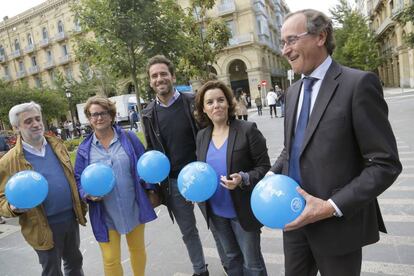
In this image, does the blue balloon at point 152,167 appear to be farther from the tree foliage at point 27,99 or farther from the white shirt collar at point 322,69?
the tree foliage at point 27,99

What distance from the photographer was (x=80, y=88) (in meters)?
Answer: 37.7

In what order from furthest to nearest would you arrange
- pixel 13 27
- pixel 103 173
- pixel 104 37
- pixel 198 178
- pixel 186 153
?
pixel 13 27 < pixel 104 37 < pixel 186 153 < pixel 103 173 < pixel 198 178

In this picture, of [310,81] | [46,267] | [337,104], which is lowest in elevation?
[46,267]

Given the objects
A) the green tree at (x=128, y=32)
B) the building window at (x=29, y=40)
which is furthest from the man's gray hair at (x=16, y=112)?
the building window at (x=29, y=40)

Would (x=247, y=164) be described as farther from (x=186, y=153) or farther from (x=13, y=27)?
(x=13, y=27)

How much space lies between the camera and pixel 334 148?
179 cm

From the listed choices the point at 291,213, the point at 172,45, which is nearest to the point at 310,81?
the point at 291,213

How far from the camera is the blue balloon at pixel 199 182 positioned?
2.66 m

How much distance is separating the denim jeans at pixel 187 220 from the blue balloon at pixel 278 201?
5.00ft

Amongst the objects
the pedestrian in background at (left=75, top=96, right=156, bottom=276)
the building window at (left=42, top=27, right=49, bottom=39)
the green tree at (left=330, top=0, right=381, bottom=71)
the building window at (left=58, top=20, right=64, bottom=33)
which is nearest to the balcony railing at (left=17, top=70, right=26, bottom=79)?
the building window at (left=42, top=27, right=49, bottom=39)

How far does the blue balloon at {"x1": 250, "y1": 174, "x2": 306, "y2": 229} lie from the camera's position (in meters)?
1.86

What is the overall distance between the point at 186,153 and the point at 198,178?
829mm

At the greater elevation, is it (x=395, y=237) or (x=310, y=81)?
(x=310, y=81)

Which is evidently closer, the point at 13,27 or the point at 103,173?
the point at 103,173
